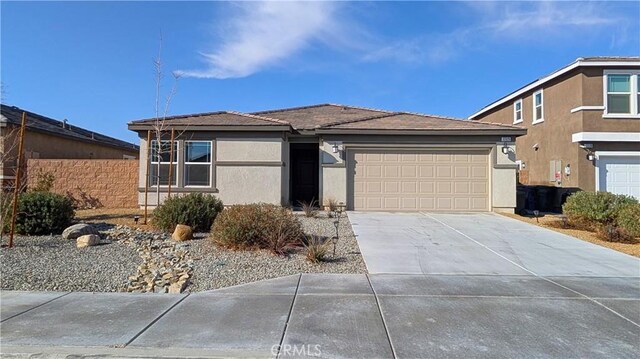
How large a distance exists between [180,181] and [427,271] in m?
10.9

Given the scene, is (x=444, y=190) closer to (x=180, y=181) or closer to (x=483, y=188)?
(x=483, y=188)

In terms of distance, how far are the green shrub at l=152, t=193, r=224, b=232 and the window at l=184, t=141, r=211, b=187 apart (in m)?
4.32

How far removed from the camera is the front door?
18250 millimetres

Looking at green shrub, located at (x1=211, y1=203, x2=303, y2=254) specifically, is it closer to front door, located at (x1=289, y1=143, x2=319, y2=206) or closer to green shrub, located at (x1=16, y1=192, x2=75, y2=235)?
green shrub, located at (x1=16, y1=192, x2=75, y2=235)

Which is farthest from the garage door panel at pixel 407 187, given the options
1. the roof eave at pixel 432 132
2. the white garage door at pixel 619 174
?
the white garage door at pixel 619 174

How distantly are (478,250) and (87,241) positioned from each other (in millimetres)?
8939

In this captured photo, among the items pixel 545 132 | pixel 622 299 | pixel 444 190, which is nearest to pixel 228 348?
pixel 622 299

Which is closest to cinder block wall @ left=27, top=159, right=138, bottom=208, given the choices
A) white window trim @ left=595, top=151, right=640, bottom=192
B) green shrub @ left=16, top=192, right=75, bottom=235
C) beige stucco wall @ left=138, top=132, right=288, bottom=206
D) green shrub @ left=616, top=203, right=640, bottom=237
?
beige stucco wall @ left=138, top=132, right=288, bottom=206

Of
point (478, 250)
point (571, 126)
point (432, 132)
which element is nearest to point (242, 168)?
point (432, 132)

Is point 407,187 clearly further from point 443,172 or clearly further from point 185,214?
point 185,214

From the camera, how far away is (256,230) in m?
8.80

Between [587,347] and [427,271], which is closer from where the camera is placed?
[587,347]

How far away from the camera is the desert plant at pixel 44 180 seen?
1564cm

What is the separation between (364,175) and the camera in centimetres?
1560
